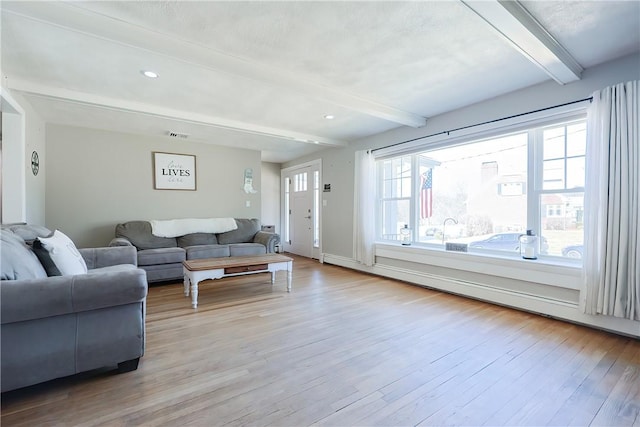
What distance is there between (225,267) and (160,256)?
1376mm

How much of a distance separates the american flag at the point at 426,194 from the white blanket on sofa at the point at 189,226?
10.4 feet

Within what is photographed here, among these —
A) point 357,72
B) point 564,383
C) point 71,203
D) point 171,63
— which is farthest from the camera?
point 71,203

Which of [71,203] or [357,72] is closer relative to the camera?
[357,72]

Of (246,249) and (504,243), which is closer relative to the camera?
(504,243)

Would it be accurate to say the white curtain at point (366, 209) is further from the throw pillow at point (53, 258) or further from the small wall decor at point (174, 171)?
the throw pillow at point (53, 258)

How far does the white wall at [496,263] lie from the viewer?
8.38 ft

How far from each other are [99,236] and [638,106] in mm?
6384

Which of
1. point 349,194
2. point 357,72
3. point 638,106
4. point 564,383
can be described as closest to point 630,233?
point 638,106

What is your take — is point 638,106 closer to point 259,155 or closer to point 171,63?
point 171,63

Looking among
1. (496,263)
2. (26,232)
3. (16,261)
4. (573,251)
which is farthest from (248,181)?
(573,251)

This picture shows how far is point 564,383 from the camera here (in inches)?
69.0

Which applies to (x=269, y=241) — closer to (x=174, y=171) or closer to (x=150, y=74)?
(x=174, y=171)

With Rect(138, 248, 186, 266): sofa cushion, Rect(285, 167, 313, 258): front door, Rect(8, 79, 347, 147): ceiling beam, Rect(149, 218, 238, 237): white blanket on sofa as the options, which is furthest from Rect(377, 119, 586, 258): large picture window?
Rect(138, 248, 186, 266): sofa cushion

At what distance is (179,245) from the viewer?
4598 mm
